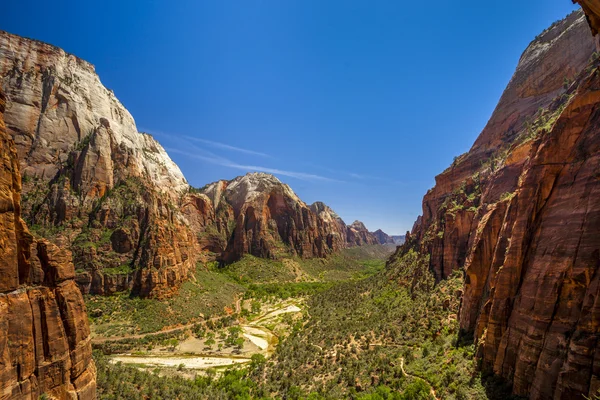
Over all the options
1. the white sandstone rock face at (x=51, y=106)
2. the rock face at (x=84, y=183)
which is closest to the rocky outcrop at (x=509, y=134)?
the rock face at (x=84, y=183)

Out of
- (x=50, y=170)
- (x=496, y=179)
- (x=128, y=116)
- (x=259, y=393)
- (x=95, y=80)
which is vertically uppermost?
(x=95, y=80)

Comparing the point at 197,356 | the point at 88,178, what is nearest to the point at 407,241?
the point at 197,356

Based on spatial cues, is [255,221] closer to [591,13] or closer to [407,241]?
[407,241]

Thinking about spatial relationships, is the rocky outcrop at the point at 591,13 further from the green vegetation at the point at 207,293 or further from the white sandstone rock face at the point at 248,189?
the white sandstone rock face at the point at 248,189

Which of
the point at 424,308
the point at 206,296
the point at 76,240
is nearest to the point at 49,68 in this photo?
the point at 76,240

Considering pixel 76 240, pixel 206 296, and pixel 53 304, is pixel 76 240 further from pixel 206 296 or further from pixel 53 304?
pixel 53 304

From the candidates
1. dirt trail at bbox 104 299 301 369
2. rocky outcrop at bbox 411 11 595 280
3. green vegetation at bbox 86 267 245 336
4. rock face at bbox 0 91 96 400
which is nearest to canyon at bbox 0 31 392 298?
green vegetation at bbox 86 267 245 336

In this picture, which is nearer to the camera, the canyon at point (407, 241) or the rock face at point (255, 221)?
the canyon at point (407, 241)
